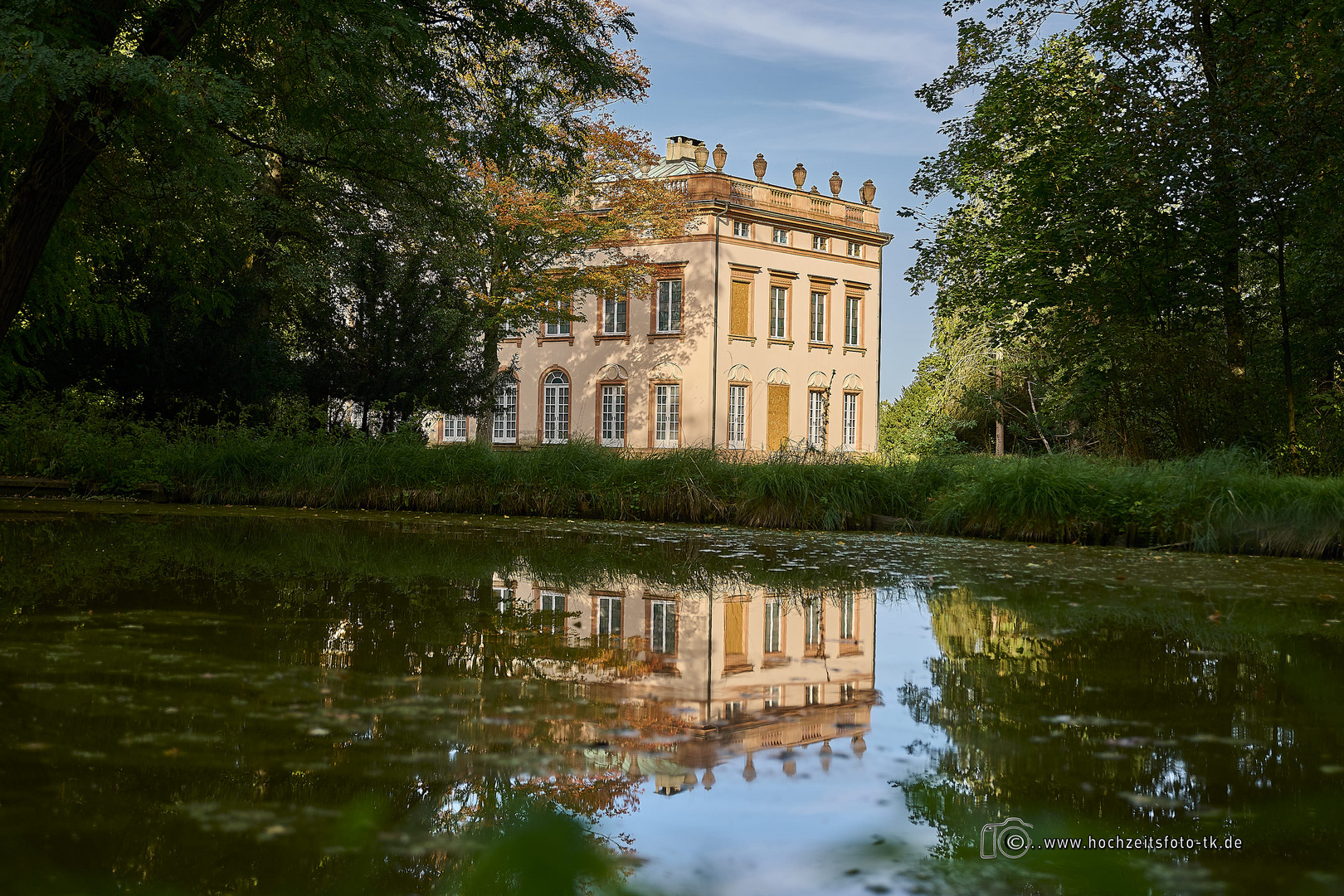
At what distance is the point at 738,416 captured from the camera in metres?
28.5

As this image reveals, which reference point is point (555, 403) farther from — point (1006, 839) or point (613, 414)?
point (1006, 839)

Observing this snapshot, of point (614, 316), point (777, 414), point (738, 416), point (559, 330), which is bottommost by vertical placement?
point (738, 416)

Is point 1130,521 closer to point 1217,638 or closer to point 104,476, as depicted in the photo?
point 1217,638

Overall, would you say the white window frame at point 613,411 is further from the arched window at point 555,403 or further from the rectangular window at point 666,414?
the arched window at point 555,403

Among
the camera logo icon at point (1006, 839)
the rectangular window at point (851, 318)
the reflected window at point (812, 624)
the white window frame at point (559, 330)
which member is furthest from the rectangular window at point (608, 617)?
the rectangular window at point (851, 318)

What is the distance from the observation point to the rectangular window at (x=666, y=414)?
2833cm

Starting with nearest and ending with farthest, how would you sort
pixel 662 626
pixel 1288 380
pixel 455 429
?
pixel 662 626, pixel 1288 380, pixel 455 429

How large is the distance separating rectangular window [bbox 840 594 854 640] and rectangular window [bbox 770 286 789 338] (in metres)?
24.5

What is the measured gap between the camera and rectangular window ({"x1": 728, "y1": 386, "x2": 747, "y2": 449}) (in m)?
28.2

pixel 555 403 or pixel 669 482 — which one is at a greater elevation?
pixel 555 403

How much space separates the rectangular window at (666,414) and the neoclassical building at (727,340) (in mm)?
38

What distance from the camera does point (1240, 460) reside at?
8.88 meters

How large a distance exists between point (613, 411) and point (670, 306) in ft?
11.6

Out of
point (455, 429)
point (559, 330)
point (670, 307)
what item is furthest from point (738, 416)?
point (455, 429)
